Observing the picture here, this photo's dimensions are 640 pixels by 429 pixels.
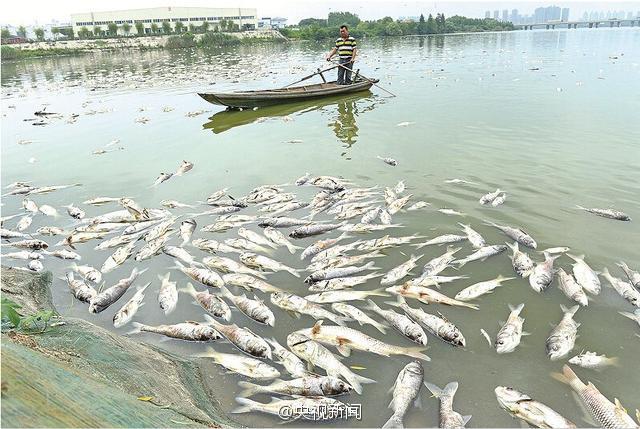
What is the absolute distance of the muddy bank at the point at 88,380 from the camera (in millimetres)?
2416

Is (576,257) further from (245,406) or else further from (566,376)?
(245,406)

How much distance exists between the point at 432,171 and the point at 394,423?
7.75 metres

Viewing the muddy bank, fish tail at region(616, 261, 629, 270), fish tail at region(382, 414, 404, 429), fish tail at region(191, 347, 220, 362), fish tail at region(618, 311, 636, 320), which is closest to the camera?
the muddy bank

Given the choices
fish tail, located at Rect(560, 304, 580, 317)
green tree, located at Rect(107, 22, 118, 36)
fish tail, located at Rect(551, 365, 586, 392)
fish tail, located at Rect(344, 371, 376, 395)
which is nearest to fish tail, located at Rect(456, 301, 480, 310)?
fish tail, located at Rect(560, 304, 580, 317)

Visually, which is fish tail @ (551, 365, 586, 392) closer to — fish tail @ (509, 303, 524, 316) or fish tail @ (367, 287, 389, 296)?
fish tail @ (509, 303, 524, 316)

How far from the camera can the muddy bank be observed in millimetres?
2416

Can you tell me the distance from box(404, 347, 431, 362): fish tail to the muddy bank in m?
2.21

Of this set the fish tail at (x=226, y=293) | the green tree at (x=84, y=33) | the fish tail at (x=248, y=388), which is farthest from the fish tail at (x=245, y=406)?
the green tree at (x=84, y=33)

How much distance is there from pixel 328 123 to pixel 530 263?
38.4 feet

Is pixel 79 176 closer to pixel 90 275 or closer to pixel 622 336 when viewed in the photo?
pixel 90 275

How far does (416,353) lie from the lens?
5.06m

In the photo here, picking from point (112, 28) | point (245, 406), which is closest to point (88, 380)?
point (245, 406)

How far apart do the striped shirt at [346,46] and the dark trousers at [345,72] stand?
324 mm

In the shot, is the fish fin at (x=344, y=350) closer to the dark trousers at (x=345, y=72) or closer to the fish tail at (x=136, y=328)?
the fish tail at (x=136, y=328)
